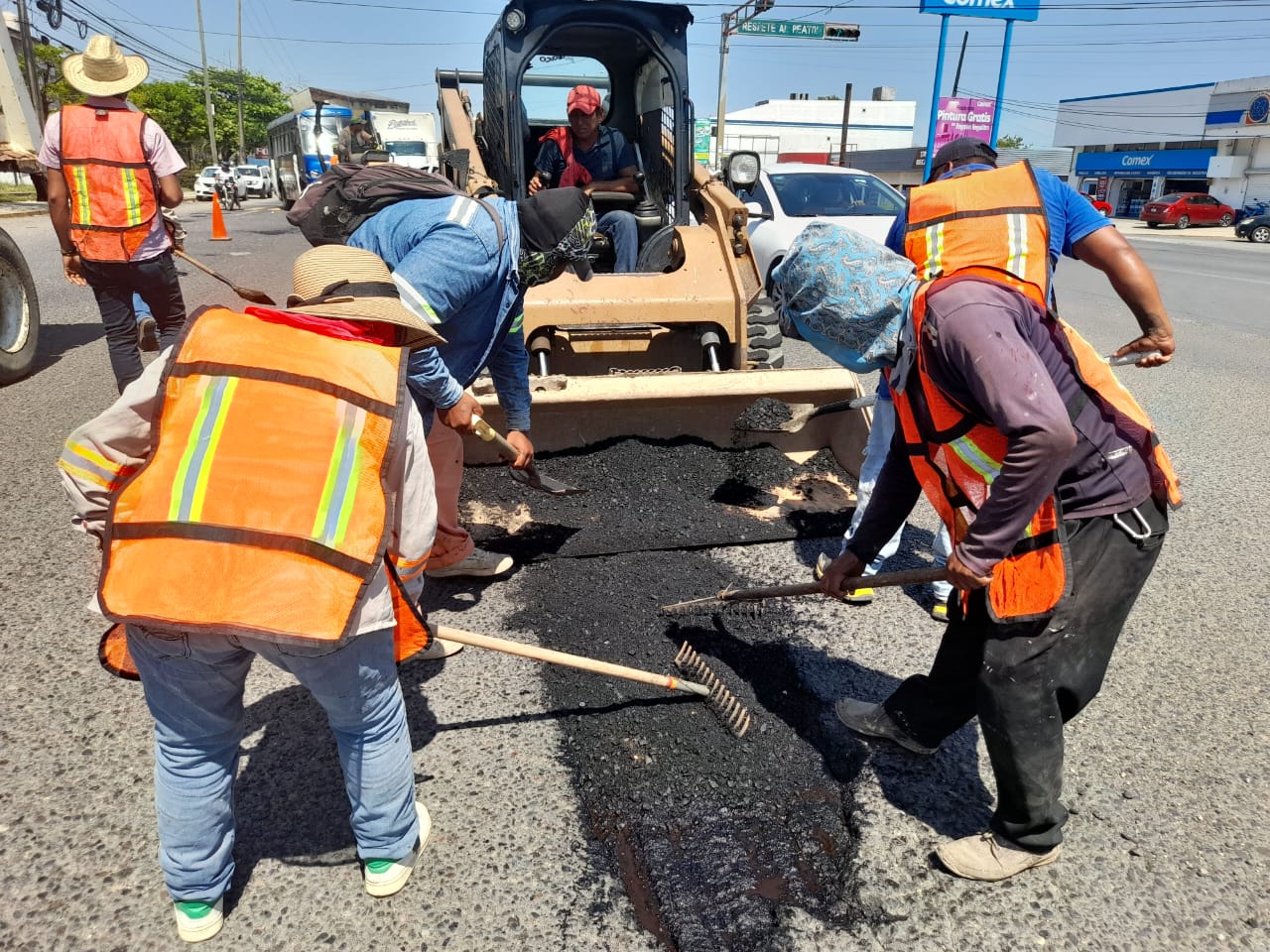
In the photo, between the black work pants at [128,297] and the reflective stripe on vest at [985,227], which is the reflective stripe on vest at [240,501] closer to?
the reflective stripe on vest at [985,227]

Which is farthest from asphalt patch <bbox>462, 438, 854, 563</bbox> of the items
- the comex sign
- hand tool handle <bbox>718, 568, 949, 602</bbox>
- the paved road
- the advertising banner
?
the advertising banner

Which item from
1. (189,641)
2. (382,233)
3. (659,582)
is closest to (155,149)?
(382,233)

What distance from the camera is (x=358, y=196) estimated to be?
8.61 feet

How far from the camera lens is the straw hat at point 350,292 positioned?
1745mm

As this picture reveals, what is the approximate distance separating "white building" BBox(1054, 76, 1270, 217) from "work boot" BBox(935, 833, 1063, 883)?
4631 centimetres

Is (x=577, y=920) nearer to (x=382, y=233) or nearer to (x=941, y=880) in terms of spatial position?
(x=941, y=880)

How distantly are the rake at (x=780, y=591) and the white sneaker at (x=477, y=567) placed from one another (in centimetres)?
75

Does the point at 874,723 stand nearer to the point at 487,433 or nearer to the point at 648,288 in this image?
the point at 487,433

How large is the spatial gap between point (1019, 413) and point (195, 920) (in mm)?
2058

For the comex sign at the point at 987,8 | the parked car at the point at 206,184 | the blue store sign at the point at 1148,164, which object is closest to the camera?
the comex sign at the point at 987,8

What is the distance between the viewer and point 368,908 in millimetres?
1979

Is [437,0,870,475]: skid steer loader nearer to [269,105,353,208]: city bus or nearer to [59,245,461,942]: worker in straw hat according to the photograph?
[59,245,461,942]: worker in straw hat

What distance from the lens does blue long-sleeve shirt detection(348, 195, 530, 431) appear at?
7.93 ft

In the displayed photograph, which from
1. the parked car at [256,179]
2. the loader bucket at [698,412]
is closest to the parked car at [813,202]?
the loader bucket at [698,412]
